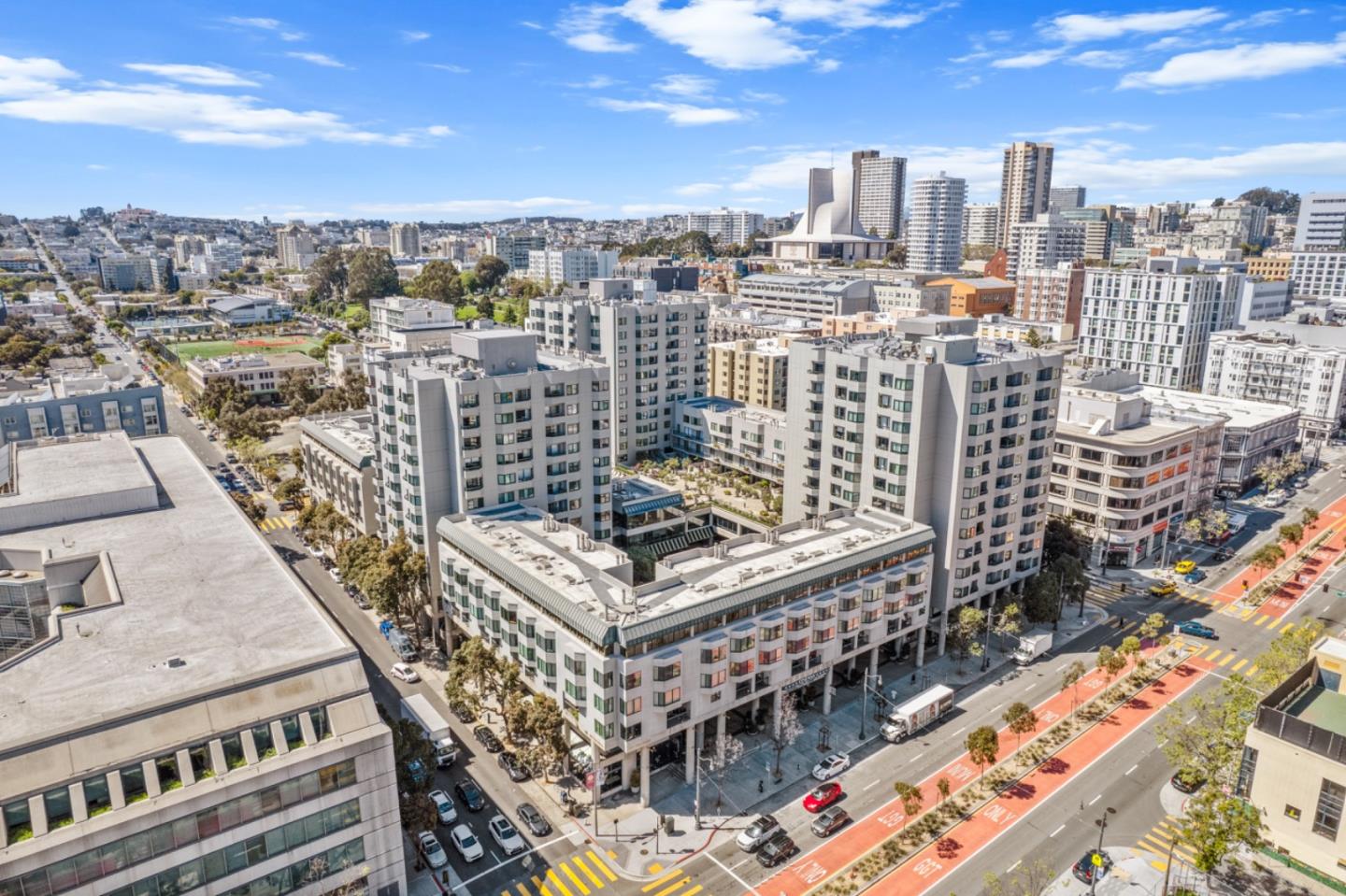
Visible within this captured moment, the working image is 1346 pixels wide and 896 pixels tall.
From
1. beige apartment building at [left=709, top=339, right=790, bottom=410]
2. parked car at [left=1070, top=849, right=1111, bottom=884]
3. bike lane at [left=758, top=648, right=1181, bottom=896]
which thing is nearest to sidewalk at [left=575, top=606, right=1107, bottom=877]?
bike lane at [left=758, top=648, right=1181, bottom=896]

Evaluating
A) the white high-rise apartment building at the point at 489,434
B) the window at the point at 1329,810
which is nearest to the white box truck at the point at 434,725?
the white high-rise apartment building at the point at 489,434

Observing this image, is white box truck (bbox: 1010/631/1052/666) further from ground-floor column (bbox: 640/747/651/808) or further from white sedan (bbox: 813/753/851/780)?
ground-floor column (bbox: 640/747/651/808)

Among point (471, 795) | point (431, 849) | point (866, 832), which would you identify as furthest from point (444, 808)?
point (866, 832)

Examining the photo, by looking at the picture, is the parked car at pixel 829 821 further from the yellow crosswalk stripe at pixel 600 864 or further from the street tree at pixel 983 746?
the yellow crosswalk stripe at pixel 600 864

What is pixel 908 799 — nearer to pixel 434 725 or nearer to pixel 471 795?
pixel 471 795

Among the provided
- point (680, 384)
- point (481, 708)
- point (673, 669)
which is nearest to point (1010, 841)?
point (673, 669)

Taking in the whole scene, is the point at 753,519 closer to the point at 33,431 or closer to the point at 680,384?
the point at 680,384
